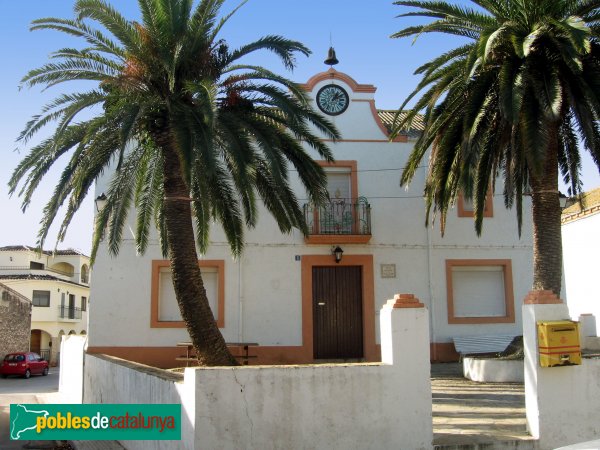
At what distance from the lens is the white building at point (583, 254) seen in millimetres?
24891

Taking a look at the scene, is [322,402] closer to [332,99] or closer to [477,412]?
[477,412]

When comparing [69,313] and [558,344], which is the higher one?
[558,344]

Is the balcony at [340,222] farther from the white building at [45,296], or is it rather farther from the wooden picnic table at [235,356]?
the white building at [45,296]

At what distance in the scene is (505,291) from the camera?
17.5 m

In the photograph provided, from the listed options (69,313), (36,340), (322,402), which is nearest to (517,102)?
(322,402)

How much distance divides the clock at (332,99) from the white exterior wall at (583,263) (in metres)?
12.6

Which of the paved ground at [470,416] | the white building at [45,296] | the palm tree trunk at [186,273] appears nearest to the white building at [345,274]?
the paved ground at [470,416]

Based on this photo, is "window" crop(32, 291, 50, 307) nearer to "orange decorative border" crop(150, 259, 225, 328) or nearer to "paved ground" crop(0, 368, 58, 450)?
"paved ground" crop(0, 368, 58, 450)

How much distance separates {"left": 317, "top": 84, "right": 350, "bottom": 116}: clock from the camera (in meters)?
17.3

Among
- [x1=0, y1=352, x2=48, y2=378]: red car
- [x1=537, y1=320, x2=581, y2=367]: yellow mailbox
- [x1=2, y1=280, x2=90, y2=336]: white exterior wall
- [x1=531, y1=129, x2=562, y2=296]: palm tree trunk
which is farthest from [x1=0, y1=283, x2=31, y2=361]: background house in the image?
[x1=537, y1=320, x2=581, y2=367]: yellow mailbox

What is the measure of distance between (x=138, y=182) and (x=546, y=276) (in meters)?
7.80

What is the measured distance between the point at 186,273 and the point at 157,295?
634cm

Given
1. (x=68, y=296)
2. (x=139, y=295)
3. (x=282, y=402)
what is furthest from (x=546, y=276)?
(x=68, y=296)

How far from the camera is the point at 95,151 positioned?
10.8m
